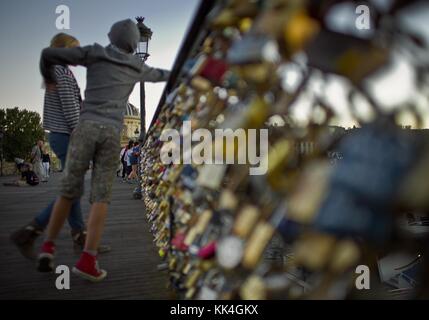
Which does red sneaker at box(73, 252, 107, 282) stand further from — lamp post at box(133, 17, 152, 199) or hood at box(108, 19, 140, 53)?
lamp post at box(133, 17, 152, 199)

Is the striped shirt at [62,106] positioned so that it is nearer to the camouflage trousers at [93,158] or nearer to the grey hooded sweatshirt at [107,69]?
the grey hooded sweatshirt at [107,69]

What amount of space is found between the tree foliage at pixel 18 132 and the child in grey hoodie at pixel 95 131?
54167 mm

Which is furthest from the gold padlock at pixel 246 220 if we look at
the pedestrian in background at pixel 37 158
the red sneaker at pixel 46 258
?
the pedestrian in background at pixel 37 158

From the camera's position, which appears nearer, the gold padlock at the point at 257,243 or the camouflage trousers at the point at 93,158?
the gold padlock at the point at 257,243

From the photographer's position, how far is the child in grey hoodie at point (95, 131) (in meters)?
2.49

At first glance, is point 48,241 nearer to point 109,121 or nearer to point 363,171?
point 109,121

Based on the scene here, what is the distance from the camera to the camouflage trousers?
2551 millimetres

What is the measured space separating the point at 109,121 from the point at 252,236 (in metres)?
1.87

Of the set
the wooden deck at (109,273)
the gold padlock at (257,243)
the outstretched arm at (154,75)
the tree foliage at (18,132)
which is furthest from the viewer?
the tree foliage at (18,132)

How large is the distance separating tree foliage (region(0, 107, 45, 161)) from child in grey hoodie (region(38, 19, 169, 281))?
178 ft

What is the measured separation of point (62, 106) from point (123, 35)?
923mm

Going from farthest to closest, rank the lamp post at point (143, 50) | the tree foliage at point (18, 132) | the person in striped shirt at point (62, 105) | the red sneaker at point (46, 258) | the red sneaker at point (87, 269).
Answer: the tree foliage at point (18, 132) → the lamp post at point (143, 50) → the person in striped shirt at point (62, 105) → the red sneaker at point (46, 258) → the red sneaker at point (87, 269)

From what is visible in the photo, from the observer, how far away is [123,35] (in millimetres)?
2643

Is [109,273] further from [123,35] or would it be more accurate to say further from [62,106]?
[123,35]
